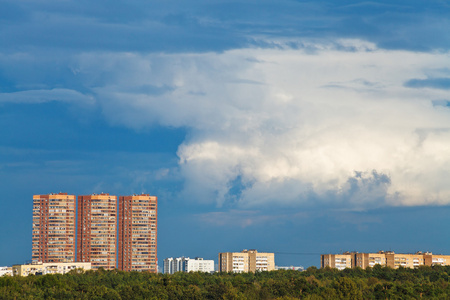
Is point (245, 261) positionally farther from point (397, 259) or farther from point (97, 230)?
point (97, 230)

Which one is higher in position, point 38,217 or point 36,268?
point 38,217

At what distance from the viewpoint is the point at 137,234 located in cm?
14250

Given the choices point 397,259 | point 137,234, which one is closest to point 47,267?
point 137,234

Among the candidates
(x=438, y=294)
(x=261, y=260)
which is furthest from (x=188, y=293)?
(x=261, y=260)

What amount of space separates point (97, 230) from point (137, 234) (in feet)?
27.4

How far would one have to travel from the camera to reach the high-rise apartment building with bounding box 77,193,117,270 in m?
138

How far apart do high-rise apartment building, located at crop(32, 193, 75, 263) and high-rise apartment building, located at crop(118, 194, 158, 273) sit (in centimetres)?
988

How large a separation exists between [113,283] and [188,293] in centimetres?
2732

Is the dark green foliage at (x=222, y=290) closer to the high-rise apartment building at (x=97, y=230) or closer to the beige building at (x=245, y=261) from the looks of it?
the high-rise apartment building at (x=97, y=230)

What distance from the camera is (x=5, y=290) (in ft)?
250

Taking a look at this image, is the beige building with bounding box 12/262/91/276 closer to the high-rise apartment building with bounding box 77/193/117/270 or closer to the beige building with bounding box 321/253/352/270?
the high-rise apartment building with bounding box 77/193/117/270

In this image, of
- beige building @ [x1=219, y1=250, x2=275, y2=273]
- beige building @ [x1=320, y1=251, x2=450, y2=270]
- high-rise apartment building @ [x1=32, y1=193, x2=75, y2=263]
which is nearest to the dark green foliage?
high-rise apartment building @ [x1=32, y1=193, x2=75, y2=263]

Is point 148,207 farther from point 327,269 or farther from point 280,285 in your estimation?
point 280,285

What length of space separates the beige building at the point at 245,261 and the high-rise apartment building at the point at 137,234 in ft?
54.2
